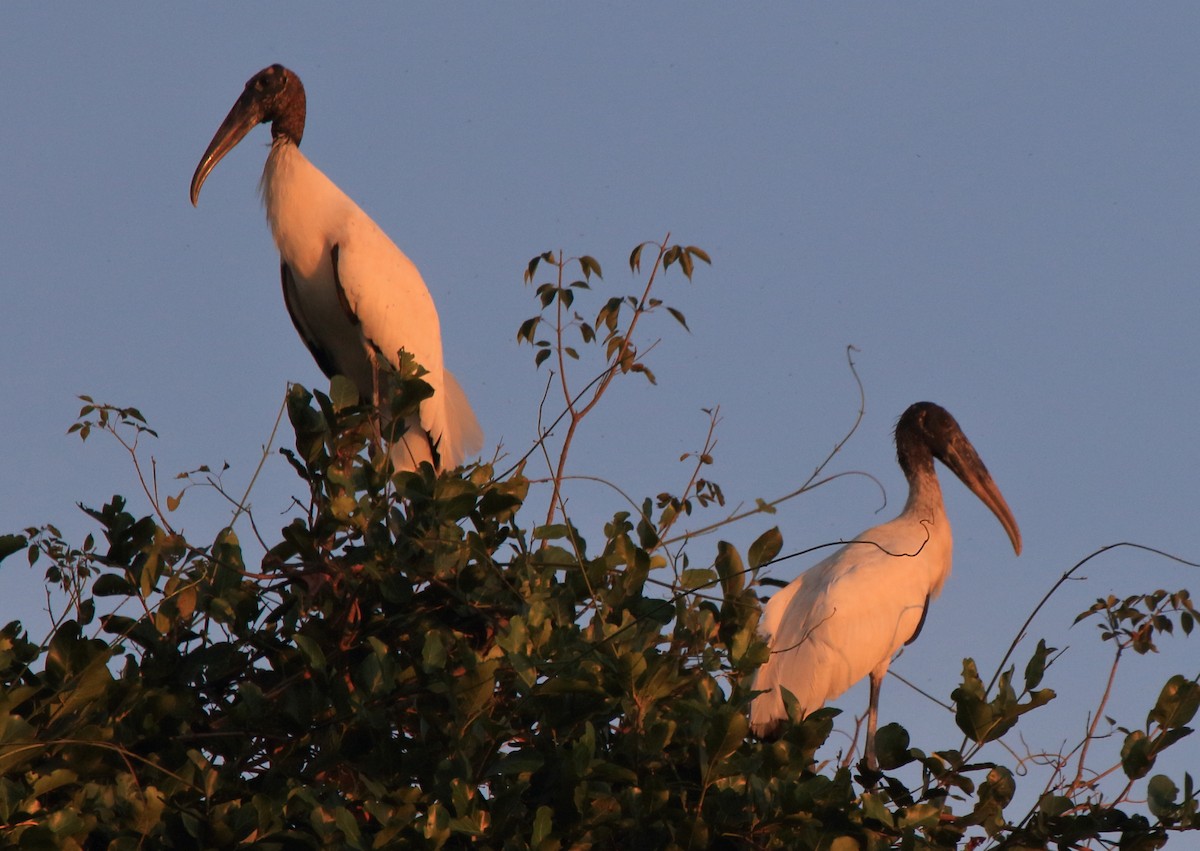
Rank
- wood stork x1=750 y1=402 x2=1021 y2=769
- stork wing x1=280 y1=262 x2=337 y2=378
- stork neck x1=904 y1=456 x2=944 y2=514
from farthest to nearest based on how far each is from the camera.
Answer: stork neck x1=904 y1=456 x2=944 y2=514
stork wing x1=280 y1=262 x2=337 y2=378
wood stork x1=750 y1=402 x2=1021 y2=769

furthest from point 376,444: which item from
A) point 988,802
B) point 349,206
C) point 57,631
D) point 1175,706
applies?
point 349,206

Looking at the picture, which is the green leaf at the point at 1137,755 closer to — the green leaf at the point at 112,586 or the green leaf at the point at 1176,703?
the green leaf at the point at 1176,703

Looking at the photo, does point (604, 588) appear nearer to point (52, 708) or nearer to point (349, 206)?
point (52, 708)

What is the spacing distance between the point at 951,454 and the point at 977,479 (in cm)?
19

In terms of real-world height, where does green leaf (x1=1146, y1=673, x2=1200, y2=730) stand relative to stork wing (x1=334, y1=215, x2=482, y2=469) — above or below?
below

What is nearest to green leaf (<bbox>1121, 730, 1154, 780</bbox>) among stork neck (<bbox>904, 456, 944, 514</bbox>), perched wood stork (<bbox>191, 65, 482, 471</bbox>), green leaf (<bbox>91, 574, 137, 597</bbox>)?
green leaf (<bbox>91, 574, 137, 597</bbox>)

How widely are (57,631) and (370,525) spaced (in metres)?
0.65

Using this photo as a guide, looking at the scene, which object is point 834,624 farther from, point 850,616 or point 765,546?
point 765,546

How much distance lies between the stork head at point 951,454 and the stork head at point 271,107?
3.55 m

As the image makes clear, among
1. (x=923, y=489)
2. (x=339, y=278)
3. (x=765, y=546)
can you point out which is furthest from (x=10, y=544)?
(x=923, y=489)

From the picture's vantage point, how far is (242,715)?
2877 millimetres

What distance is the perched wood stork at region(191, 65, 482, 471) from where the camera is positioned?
6.61 m

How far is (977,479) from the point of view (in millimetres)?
8062

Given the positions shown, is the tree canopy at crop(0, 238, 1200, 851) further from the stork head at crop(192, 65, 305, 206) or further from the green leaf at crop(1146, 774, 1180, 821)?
the stork head at crop(192, 65, 305, 206)
